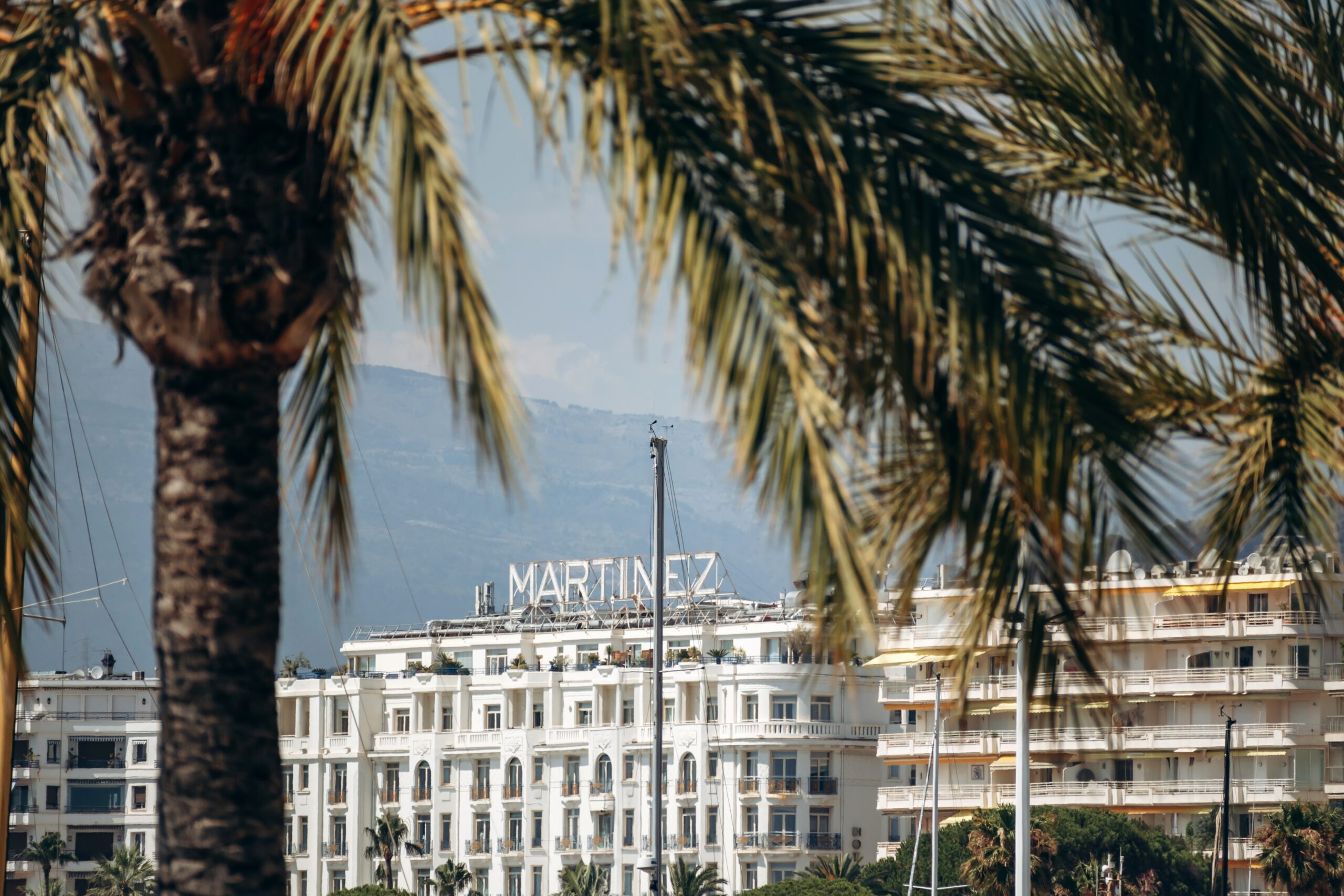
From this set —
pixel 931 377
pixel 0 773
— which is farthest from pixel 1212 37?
pixel 0 773

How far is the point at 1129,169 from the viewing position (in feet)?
30.4

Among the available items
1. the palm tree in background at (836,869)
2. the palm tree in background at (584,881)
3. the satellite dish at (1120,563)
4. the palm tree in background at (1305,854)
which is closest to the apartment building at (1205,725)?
the palm tree in background at (1305,854)

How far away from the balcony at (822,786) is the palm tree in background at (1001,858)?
86.4 feet

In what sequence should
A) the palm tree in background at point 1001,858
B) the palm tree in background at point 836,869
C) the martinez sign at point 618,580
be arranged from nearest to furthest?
1. the palm tree in background at point 1001,858
2. the palm tree in background at point 836,869
3. the martinez sign at point 618,580

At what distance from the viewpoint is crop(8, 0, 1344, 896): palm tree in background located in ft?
19.4

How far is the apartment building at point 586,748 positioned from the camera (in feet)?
351

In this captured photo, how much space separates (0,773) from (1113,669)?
7971 mm

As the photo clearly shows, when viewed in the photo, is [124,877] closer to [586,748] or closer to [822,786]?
[586,748]

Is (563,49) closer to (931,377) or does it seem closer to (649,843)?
(931,377)

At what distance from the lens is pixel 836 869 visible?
323 ft

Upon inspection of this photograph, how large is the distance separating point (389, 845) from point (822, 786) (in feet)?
88.9

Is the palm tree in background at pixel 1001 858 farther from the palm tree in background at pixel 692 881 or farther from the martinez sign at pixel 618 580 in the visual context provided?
the martinez sign at pixel 618 580

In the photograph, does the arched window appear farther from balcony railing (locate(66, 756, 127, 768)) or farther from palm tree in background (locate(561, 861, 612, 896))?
balcony railing (locate(66, 756, 127, 768))

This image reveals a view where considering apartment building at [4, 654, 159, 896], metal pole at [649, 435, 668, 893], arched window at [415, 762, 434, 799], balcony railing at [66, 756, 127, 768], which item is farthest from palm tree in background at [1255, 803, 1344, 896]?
balcony railing at [66, 756, 127, 768]
